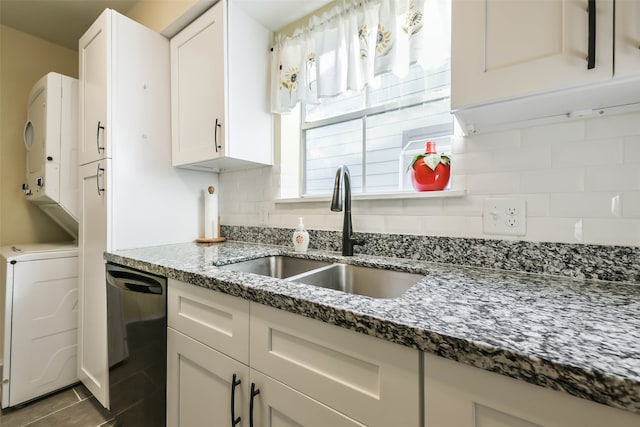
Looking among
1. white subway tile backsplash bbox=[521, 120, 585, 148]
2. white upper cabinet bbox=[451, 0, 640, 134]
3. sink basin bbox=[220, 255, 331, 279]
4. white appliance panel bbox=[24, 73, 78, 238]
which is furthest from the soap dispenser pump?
white appliance panel bbox=[24, 73, 78, 238]

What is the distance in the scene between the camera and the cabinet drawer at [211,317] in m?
0.86

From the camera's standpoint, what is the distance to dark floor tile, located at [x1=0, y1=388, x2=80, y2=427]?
1.58m

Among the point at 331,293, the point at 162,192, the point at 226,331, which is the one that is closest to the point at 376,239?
the point at 331,293

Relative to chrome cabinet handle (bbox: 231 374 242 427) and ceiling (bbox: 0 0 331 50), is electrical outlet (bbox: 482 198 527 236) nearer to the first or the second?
chrome cabinet handle (bbox: 231 374 242 427)

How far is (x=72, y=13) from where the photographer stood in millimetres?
2121

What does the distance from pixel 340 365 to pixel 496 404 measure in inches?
12.2

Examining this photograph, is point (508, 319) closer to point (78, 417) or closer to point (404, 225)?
point (404, 225)

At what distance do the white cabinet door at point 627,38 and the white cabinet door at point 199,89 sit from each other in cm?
146

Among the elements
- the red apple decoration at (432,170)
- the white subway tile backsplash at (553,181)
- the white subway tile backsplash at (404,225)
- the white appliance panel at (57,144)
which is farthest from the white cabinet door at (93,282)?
the white subway tile backsplash at (553,181)

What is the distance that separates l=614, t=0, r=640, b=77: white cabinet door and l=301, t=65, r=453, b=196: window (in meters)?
0.68

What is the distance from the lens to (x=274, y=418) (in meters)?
0.78

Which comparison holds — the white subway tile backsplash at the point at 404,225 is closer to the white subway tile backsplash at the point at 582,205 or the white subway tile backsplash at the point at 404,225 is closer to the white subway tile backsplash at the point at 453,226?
the white subway tile backsplash at the point at 453,226

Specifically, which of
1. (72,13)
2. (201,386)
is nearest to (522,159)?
(201,386)

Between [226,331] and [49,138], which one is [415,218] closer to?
[226,331]
